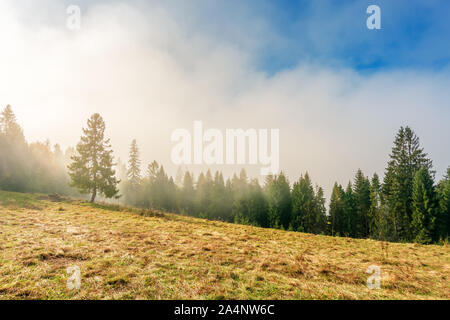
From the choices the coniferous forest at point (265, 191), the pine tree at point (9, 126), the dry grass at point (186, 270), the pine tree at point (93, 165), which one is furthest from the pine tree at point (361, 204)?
the pine tree at point (9, 126)

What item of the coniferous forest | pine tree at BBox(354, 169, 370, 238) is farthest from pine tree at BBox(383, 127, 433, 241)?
A: pine tree at BBox(354, 169, 370, 238)

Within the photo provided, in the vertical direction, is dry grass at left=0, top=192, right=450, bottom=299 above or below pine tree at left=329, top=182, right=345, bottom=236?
above

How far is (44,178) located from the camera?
47594 mm

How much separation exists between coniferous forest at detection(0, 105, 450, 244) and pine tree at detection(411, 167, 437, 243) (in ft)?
0.37

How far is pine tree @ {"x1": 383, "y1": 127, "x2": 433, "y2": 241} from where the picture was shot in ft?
106

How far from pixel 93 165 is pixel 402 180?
5222cm

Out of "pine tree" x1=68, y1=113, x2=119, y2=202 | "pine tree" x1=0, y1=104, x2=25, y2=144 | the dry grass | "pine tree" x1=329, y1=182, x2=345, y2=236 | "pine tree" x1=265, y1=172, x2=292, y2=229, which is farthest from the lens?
"pine tree" x1=265, y1=172, x2=292, y2=229

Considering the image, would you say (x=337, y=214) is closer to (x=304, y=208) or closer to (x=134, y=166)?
(x=304, y=208)

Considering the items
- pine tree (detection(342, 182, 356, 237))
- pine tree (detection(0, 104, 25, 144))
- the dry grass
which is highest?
pine tree (detection(0, 104, 25, 144))

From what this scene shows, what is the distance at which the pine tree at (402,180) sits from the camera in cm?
3238

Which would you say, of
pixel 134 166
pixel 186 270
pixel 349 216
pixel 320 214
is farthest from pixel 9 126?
pixel 349 216

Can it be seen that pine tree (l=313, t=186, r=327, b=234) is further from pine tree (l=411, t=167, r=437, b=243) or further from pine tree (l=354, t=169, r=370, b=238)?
pine tree (l=411, t=167, r=437, b=243)

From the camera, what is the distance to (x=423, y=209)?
97.6ft
